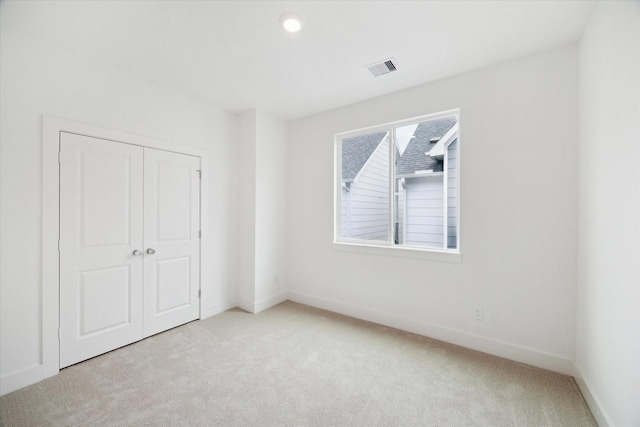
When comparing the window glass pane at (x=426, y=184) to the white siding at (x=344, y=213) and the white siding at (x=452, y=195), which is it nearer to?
the white siding at (x=452, y=195)

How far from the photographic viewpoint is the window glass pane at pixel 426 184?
2.93 m

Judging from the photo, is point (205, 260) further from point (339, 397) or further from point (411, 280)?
point (411, 280)

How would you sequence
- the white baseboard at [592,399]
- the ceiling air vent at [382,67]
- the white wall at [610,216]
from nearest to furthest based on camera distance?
the white wall at [610,216] → the white baseboard at [592,399] → the ceiling air vent at [382,67]

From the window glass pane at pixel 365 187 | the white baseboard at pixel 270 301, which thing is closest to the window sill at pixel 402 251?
the window glass pane at pixel 365 187

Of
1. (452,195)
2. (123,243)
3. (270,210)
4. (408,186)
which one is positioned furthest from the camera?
(270,210)

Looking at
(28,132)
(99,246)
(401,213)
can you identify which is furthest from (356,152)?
(28,132)

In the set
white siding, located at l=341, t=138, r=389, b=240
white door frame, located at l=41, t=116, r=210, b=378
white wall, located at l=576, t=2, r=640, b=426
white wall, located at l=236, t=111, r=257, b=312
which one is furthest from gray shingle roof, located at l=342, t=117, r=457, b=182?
white door frame, located at l=41, t=116, r=210, b=378

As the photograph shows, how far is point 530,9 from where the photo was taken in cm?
187

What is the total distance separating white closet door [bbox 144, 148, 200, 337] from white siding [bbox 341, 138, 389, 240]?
200 cm

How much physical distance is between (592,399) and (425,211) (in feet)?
6.32

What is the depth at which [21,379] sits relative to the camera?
208 centimetres

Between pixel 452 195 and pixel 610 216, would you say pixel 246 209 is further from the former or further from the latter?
pixel 610 216

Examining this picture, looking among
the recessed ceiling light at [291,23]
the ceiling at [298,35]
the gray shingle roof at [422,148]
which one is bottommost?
the gray shingle roof at [422,148]

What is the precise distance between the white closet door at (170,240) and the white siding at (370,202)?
6.55ft
